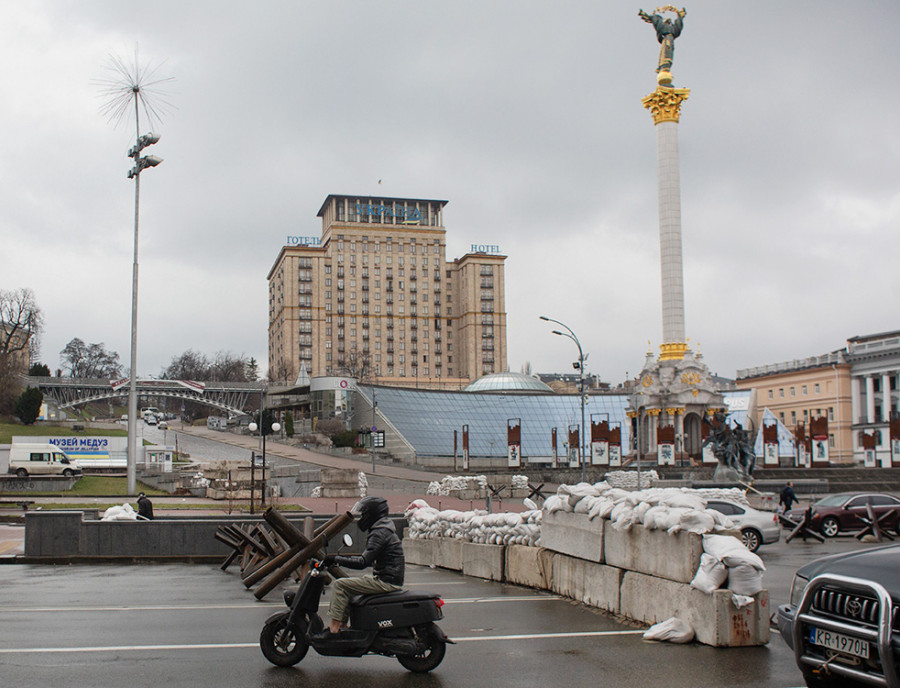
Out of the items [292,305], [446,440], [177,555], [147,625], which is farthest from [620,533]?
[292,305]

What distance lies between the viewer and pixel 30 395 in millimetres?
86188

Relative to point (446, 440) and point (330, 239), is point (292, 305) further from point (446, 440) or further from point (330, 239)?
point (446, 440)

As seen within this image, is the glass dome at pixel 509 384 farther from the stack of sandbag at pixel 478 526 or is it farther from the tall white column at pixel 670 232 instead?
the stack of sandbag at pixel 478 526

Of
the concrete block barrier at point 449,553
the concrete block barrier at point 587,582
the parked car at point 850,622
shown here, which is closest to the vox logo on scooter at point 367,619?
the parked car at point 850,622

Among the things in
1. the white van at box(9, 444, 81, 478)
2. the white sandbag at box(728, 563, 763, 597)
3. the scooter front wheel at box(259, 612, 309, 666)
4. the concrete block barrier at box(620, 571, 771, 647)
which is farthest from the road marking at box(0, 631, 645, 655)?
the white van at box(9, 444, 81, 478)

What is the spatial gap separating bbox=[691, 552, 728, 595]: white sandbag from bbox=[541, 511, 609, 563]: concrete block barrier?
221 cm

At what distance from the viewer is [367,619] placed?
764cm

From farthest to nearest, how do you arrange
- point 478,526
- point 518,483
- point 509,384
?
point 509,384 → point 518,483 → point 478,526

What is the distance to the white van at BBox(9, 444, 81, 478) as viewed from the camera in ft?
160

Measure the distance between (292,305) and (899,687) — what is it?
156 m

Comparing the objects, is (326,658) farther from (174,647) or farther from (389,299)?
(389,299)

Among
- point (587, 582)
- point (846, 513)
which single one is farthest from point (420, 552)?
point (846, 513)

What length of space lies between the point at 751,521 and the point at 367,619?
14.9m

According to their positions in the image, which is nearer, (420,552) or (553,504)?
(553,504)
